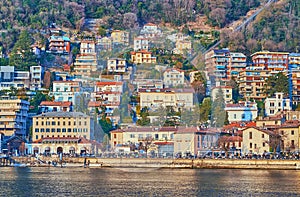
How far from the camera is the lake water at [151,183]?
3356 centimetres

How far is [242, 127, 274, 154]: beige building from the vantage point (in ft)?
174

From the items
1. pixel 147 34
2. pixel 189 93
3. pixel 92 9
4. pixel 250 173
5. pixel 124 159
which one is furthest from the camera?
pixel 92 9

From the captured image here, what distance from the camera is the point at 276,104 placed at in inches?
2534

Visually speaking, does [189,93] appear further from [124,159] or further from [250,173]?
[250,173]

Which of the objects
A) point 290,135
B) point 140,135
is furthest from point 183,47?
point 290,135

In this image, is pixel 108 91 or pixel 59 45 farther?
pixel 59 45

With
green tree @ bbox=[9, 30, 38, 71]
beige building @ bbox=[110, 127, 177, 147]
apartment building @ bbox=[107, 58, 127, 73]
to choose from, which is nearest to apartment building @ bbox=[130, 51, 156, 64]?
apartment building @ bbox=[107, 58, 127, 73]

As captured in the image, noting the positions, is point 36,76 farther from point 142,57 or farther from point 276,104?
point 276,104

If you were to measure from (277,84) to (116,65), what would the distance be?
13.6m

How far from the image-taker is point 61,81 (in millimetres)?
67750

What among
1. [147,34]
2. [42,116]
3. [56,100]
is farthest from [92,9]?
[42,116]

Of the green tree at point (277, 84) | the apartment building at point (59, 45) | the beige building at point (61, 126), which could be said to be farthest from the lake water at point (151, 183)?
the apartment building at point (59, 45)

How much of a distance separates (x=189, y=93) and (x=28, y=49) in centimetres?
1515

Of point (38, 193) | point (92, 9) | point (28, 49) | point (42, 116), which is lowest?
point (38, 193)
